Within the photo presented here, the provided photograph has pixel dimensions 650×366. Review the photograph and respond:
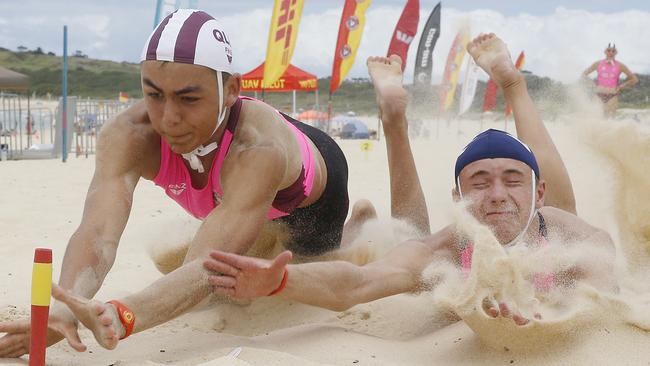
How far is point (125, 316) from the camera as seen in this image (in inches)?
92.1

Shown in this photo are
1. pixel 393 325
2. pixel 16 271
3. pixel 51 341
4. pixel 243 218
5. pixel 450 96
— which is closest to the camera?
pixel 51 341

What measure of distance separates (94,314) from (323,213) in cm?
178

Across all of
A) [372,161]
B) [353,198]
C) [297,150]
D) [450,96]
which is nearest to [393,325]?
[297,150]

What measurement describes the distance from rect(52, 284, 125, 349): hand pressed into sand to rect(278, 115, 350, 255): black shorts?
1.58 meters

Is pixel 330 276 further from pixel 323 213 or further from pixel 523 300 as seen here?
pixel 323 213

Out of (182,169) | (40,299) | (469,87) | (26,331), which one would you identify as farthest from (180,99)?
(469,87)

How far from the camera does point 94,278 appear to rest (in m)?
2.77

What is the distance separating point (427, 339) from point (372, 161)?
1010 cm

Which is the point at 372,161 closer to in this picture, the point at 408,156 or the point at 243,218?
the point at 408,156

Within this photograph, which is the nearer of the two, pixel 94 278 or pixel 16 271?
pixel 94 278

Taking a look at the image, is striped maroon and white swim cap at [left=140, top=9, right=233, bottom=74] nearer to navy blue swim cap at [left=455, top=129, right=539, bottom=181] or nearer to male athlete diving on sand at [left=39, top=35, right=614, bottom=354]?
male athlete diving on sand at [left=39, top=35, right=614, bottom=354]

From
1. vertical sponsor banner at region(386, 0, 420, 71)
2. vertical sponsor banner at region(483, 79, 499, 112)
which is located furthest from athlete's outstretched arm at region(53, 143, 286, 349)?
vertical sponsor banner at region(483, 79, 499, 112)

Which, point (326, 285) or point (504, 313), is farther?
point (326, 285)

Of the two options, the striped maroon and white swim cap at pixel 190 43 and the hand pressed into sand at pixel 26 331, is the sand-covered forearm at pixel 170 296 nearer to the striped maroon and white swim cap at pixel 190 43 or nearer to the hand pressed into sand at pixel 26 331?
the hand pressed into sand at pixel 26 331
